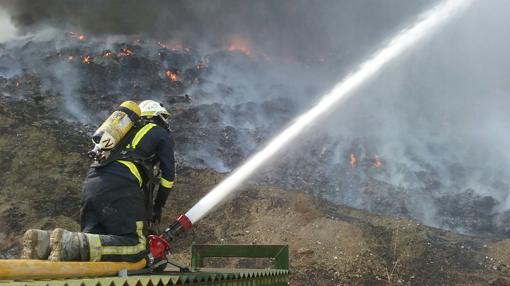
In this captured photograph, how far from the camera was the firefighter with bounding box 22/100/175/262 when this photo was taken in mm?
3561

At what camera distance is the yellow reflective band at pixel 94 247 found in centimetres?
379

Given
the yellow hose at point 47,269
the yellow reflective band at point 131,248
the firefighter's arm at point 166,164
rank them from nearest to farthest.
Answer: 1. the yellow hose at point 47,269
2. the yellow reflective band at point 131,248
3. the firefighter's arm at point 166,164

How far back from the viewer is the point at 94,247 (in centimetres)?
383

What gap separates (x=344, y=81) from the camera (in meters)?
31.0

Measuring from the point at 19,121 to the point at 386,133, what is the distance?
14380 mm

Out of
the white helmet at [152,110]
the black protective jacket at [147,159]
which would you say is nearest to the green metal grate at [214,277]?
the black protective jacket at [147,159]

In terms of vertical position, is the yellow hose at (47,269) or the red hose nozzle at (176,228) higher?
the red hose nozzle at (176,228)

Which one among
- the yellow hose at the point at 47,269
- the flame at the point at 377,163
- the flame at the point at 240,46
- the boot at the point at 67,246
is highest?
the flame at the point at 240,46

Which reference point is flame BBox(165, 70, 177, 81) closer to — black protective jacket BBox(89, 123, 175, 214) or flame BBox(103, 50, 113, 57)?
flame BBox(103, 50, 113, 57)

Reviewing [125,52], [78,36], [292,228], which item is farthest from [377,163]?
[78,36]

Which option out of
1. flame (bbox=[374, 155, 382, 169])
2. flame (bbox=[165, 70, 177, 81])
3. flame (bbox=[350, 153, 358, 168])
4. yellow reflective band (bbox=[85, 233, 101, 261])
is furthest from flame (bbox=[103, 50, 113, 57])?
yellow reflective band (bbox=[85, 233, 101, 261])

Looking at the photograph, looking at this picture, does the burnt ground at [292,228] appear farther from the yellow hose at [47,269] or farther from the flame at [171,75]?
the flame at [171,75]

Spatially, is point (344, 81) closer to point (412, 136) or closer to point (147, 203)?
point (412, 136)

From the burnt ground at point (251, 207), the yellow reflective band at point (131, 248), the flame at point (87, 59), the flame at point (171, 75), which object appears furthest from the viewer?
the flame at point (171, 75)
